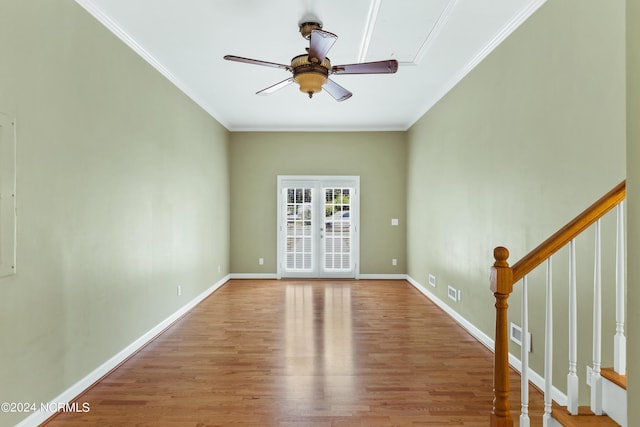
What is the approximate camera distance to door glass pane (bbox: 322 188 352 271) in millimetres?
7188

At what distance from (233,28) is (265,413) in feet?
10.3

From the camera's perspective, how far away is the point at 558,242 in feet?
5.59

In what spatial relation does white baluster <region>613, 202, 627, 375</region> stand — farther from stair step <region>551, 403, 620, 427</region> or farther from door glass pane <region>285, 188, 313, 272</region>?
door glass pane <region>285, 188, 313, 272</region>

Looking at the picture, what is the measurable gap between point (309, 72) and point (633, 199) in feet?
7.83

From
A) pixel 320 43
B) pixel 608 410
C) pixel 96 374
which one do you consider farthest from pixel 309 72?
pixel 96 374

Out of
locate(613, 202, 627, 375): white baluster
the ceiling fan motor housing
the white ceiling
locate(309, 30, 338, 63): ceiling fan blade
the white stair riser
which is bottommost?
the white stair riser

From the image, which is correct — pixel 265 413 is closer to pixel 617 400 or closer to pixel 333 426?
pixel 333 426

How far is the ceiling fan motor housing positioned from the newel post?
1974mm

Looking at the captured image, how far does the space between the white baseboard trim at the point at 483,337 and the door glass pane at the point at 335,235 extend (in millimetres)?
1426

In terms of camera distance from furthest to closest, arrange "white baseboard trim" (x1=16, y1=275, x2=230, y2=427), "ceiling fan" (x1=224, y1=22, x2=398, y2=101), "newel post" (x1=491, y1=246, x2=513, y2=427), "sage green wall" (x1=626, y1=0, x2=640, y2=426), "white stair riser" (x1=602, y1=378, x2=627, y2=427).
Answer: "ceiling fan" (x1=224, y1=22, x2=398, y2=101)
"white baseboard trim" (x1=16, y1=275, x2=230, y2=427)
"newel post" (x1=491, y1=246, x2=513, y2=427)
"white stair riser" (x1=602, y1=378, x2=627, y2=427)
"sage green wall" (x1=626, y1=0, x2=640, y2=426)

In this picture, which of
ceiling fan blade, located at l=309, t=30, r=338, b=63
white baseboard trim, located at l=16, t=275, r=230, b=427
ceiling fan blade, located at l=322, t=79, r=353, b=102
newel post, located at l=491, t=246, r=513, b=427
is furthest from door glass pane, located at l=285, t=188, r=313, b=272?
newel post, located at l=491, t=246, r=513, b=427

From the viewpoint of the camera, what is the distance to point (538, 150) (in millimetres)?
2762

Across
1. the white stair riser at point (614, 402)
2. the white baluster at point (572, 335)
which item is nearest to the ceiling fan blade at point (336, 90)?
the white baluster at point (572, 335)

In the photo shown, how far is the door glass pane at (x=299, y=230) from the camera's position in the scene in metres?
7.21
